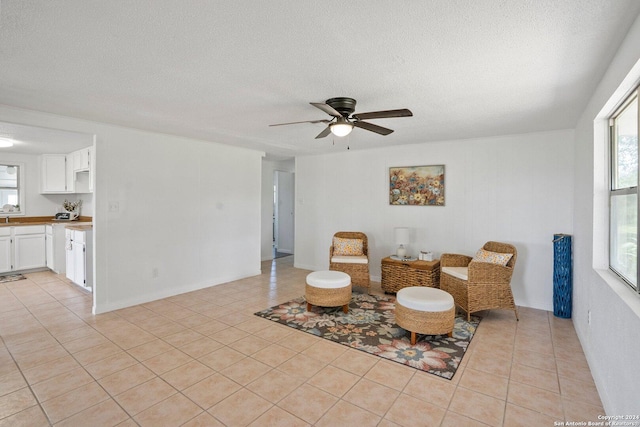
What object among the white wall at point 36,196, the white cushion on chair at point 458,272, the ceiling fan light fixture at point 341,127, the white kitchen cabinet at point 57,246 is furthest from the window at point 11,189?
the white cushion on chair at point 458,272

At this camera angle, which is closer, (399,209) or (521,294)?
(521,294)

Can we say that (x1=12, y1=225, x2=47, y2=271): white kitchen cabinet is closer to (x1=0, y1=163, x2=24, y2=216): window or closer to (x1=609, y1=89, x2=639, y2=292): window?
(x1=0, y1=163, x2=24, y2=216): window

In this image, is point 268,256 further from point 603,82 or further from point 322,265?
point 603,82

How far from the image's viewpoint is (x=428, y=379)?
238 centimetres

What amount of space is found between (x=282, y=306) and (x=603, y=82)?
371 centimetres

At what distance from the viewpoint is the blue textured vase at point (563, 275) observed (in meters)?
3.58

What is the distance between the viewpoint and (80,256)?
4.57m

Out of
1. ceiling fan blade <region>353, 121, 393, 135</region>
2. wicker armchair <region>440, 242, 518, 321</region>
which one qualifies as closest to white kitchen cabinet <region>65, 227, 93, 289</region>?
ceiling fan blade <region>353, 121, 393, 135</region>

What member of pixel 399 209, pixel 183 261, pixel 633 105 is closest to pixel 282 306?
pixel 183 261

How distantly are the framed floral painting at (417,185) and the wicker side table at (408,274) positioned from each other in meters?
0.99

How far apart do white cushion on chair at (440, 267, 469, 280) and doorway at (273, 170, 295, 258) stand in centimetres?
456

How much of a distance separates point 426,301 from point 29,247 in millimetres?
6740

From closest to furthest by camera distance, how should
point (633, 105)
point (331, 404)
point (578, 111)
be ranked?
point (633, 105) < point (331, 404) < point (578, 111)

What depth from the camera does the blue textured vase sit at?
11.7ft
